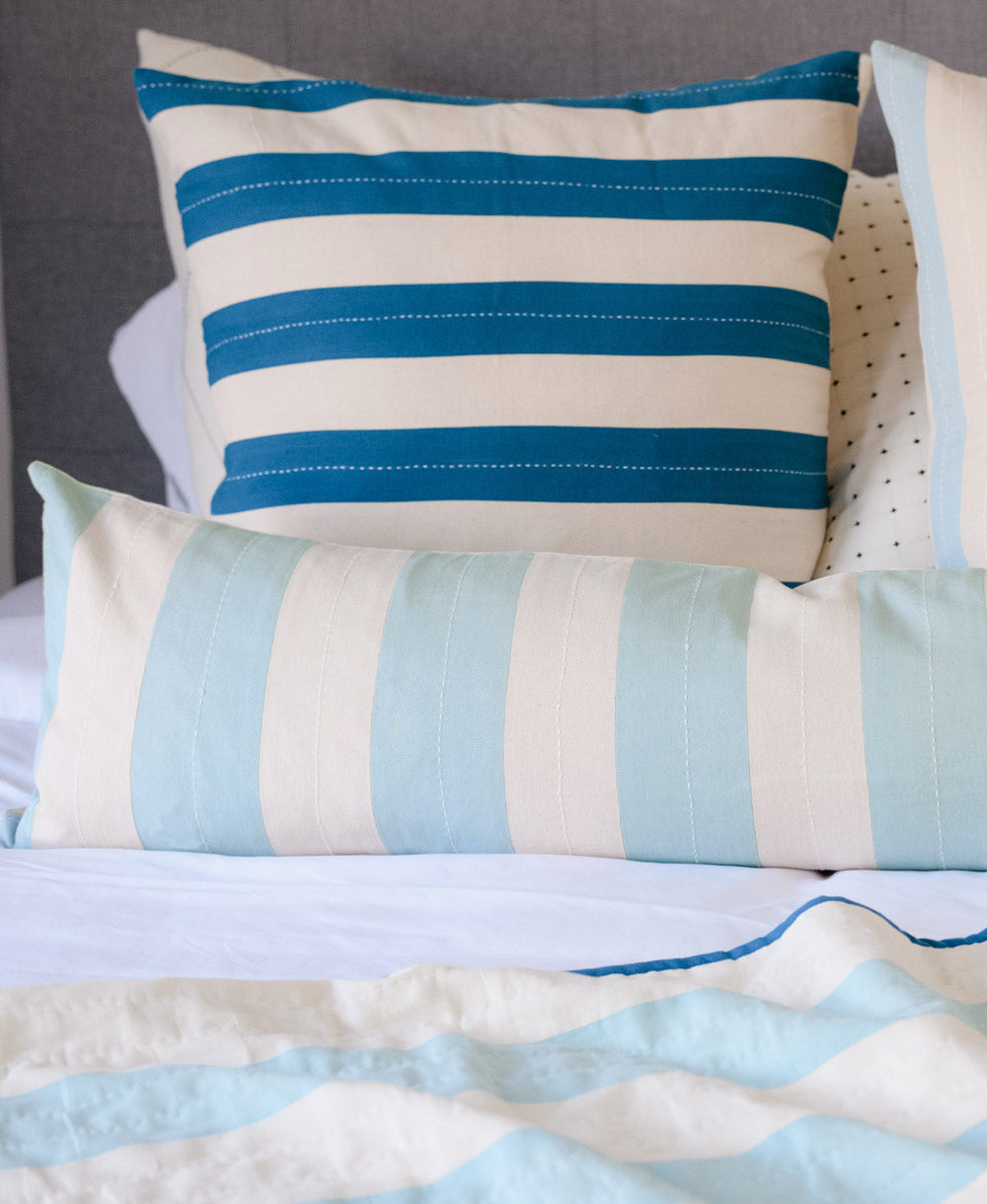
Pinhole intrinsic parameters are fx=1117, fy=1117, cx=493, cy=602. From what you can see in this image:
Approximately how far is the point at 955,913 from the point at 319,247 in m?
0.68

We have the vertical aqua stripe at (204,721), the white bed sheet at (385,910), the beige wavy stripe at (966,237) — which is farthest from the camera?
the beige wavy stripe at (966,237)

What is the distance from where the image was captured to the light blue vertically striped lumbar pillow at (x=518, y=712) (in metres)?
0.66

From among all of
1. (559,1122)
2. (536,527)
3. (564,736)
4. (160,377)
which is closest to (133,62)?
(160,377)

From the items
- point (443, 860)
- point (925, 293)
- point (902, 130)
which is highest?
point (902, 130)

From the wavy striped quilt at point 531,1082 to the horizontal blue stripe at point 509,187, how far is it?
623mm

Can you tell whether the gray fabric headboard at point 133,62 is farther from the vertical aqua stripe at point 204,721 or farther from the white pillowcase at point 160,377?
the vertical aqua stripe at point 204,721

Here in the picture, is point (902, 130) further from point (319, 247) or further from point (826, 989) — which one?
point (826, 989)

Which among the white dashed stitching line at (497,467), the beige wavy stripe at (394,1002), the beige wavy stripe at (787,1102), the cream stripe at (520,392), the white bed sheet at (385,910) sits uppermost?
the cream stripe at (520,392)

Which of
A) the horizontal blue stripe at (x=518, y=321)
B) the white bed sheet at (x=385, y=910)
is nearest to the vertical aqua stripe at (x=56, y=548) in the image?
the white bed sheet at (x=385, y=910)

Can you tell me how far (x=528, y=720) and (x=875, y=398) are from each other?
0.53 metres

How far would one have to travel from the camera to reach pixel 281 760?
70 centimetres

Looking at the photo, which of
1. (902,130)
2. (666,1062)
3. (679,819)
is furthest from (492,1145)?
(902,130)

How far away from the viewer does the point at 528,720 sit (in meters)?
0.68

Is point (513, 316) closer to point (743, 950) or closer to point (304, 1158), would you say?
point (743, 950)
